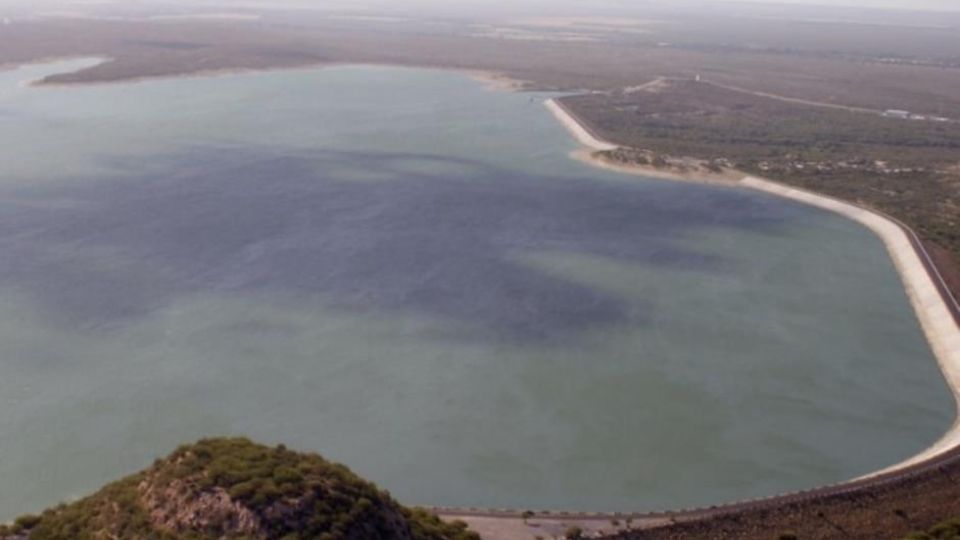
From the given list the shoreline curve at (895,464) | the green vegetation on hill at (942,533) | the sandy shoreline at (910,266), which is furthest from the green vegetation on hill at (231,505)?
the sandy shoreline at (910,266)

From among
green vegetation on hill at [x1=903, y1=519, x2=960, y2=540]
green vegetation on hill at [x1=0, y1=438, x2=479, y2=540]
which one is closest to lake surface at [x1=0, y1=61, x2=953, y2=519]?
green vegetation on hill at [x1=903, y1=519, x2=960, y2=540]

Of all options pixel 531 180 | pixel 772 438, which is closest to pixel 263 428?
pixel 772 438

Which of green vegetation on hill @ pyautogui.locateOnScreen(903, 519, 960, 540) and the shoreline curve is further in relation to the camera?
the shoreline curve

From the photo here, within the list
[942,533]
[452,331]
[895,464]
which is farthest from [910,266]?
[942,533]

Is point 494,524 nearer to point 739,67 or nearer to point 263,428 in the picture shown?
point 263,428

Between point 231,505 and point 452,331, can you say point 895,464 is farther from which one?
point 231,505

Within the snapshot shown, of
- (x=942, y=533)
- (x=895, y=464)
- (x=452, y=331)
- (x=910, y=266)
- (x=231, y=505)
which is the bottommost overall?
(x=895, y=464)

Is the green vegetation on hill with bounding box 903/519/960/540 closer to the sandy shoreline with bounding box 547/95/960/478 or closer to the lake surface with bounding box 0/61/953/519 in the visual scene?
the sandy shoreline with bounding box 547/95/960/478
